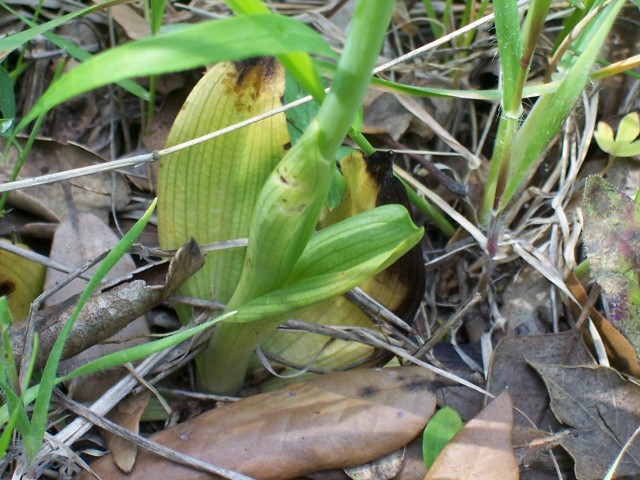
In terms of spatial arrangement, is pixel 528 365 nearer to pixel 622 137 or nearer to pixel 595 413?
pixel 595 413

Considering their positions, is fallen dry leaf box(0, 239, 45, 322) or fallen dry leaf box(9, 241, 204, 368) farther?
fallen dry leaf box(0, 239, 45, 322)

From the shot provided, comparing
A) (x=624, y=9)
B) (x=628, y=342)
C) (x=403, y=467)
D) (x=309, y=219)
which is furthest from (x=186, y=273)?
(x=624, y=9)

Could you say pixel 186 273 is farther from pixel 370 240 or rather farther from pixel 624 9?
pixel 624 9

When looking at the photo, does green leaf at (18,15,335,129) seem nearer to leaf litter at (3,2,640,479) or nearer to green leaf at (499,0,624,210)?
leaf litter at (3,2,640,479)

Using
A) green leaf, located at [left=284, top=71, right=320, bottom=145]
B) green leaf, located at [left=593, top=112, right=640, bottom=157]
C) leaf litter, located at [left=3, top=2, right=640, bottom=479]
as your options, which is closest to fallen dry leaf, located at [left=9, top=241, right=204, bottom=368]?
leaf litter, located at [left=3, top=2, right=640, bottom=479]

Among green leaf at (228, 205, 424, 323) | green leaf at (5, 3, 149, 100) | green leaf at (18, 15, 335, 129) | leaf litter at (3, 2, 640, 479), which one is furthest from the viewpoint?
green leaf at (5, 3, 149, 100)

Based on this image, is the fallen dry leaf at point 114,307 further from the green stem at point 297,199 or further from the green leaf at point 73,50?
the green leaf at point 73,50

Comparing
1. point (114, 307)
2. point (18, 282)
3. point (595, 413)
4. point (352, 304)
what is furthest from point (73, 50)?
point (595, 413)
